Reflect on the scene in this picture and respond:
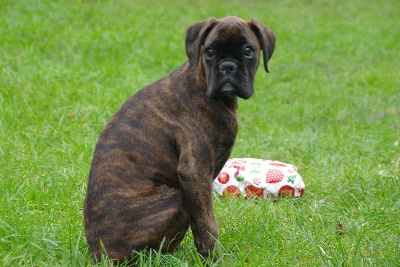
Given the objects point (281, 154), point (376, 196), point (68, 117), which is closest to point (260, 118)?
point (281, 154)

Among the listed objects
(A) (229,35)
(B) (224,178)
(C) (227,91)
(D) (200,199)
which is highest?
(A) (229,35)

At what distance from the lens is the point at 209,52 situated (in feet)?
13.5

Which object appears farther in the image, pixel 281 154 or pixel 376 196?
pixel 281 154

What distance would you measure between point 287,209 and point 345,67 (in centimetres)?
700

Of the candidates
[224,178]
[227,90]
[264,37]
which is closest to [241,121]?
[224,178]

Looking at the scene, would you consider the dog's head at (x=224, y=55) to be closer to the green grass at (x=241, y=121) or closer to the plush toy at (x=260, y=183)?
the green grass at (x=241, y=121)

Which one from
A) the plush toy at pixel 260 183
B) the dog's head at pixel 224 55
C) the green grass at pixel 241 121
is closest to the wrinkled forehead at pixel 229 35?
the dog's head at pixel 224 55

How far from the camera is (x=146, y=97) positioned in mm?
4270

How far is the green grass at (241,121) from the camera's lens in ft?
14.7

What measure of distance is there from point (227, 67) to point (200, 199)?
→ 0.87m

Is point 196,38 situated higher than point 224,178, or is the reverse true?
point 196,38

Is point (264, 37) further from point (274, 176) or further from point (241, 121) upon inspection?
point (241, 121)

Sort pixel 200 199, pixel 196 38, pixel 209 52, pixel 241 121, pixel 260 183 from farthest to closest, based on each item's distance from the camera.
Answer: pixel 241 121, pixel 260 183, pixel 196 38, pixel 209 52, pixel 200 199

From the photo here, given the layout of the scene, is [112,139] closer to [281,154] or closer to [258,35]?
[258,35]
